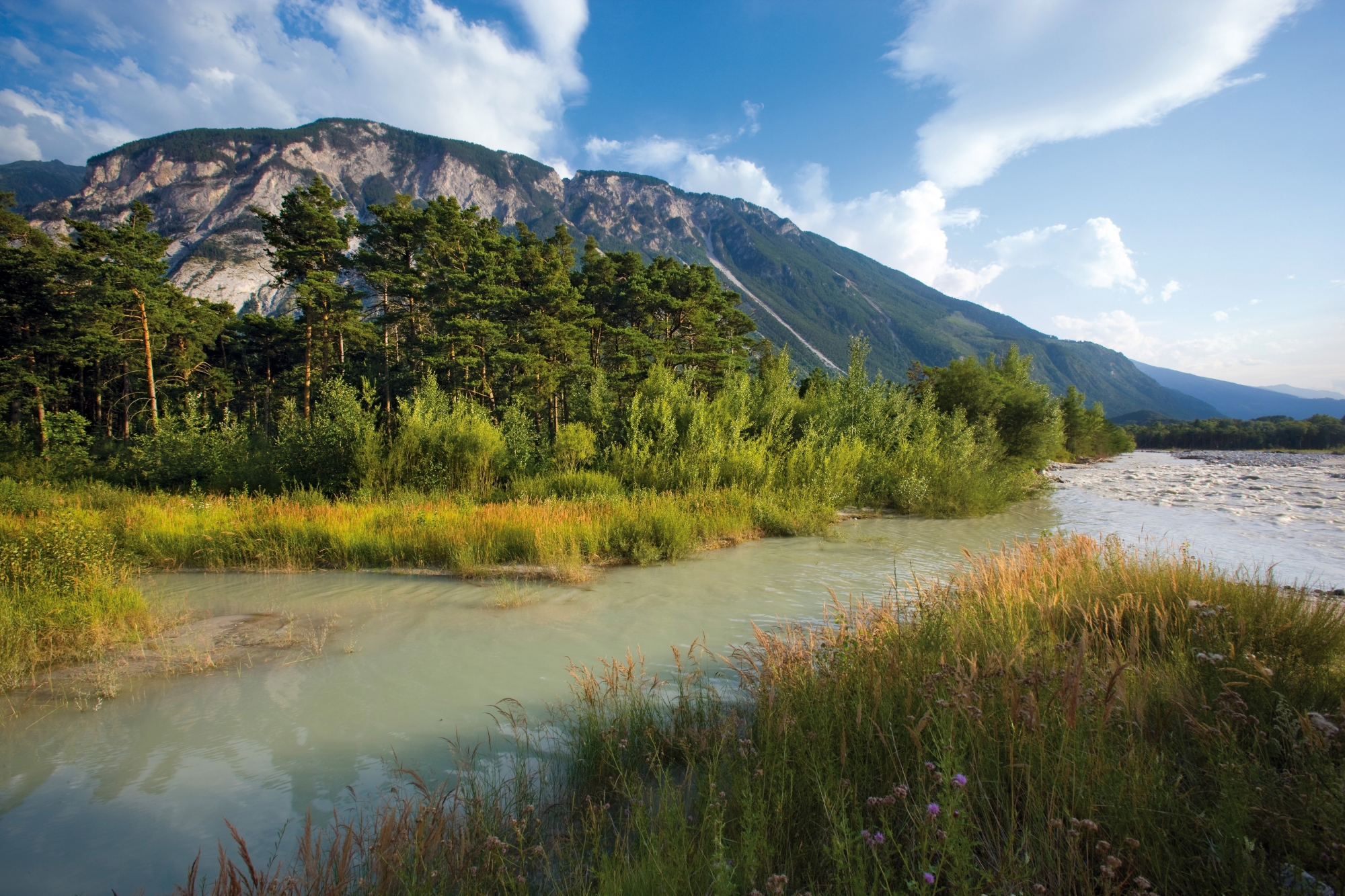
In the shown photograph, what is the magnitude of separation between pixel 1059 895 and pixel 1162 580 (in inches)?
180

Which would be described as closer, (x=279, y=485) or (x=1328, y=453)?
(x=279, y=485)

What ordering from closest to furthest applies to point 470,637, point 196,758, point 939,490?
point 196,758 < point 470,637 < point 939,490

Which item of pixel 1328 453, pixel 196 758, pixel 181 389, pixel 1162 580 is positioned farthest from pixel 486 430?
pixel 1328 453

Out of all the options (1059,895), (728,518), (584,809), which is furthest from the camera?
(728,518)

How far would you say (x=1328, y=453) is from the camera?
61531 mm

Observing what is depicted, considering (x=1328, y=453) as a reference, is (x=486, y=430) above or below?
above

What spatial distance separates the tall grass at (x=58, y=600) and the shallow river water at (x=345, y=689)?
3.36 ft

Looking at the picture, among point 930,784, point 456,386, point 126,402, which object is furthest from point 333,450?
point 126,402

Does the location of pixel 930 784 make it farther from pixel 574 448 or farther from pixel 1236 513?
pixel 1236 513

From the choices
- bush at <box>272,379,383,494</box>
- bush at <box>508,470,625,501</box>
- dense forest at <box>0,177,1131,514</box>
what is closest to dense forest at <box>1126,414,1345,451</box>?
dense forest at <box>0,177,1131,514</box>

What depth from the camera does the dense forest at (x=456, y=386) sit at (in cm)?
1517

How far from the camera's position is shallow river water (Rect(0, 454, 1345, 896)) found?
342cm

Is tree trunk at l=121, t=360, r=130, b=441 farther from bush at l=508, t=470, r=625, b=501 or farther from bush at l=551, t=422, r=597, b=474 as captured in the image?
bush at l=508, t=470, r=625, b=501

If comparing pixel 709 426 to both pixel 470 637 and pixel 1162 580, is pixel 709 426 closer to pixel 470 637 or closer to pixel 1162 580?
pixel 470 637
